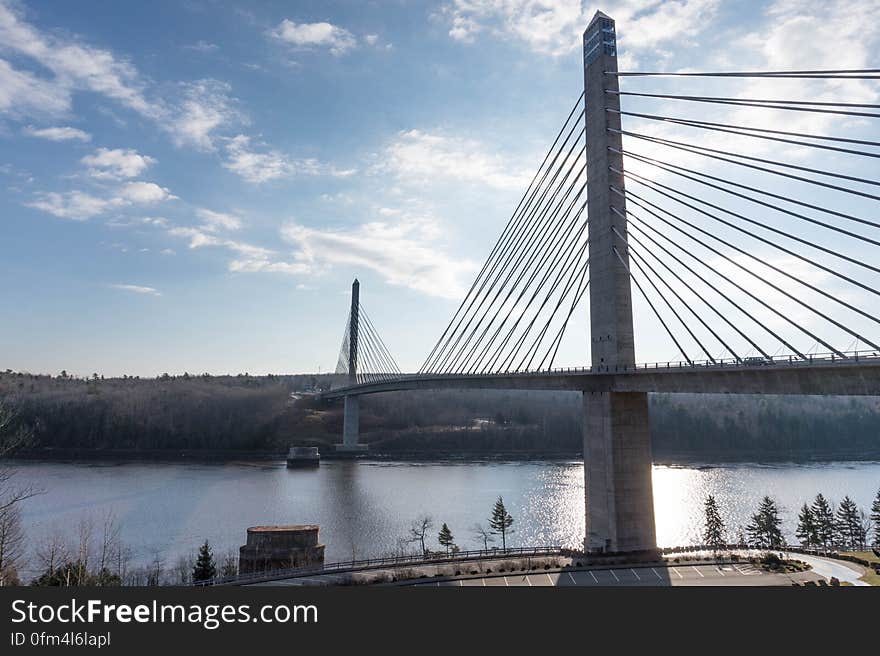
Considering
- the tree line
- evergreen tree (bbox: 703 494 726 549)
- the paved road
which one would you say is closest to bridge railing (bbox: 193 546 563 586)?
the paved road

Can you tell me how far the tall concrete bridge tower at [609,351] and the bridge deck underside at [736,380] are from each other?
2.50ft

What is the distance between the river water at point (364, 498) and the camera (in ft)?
119

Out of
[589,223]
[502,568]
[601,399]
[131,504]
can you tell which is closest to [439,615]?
[502,568]

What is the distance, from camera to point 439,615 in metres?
9.56

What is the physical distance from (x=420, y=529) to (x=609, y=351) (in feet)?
66.0

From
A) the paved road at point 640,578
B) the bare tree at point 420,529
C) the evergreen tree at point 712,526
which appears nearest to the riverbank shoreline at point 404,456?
the bare tree at point 420,529

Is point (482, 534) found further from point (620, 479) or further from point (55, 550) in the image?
point (55, 550)

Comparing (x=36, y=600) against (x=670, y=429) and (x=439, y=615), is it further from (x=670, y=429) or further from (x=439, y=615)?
(x=670, y=429)

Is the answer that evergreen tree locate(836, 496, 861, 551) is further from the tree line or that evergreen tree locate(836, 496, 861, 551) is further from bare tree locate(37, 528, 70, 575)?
bare tree locate(37, 528, 70, 575)

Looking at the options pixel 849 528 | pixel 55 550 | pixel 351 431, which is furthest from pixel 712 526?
pixel 351 431

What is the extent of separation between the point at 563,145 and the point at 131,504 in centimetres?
4300

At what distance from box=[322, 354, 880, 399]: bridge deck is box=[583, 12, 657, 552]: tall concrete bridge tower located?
890 mm

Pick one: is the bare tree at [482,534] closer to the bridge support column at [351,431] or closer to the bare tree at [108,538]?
the bare tree at [108,538]

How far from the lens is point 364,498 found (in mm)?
49469
